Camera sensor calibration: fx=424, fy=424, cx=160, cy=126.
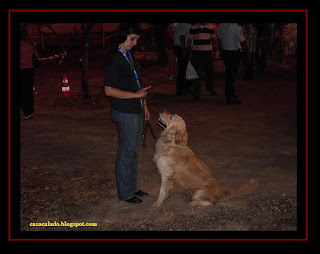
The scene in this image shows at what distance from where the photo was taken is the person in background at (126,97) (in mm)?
4672

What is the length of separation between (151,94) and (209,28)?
105 inches

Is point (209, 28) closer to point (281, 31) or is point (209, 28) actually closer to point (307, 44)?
point (307, 44)

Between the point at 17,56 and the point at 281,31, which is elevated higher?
the point at 281,31

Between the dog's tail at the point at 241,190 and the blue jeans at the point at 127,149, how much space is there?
1.12m

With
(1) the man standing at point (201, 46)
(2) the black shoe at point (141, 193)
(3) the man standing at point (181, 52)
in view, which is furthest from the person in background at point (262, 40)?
(2) the black shoe at point (141, 193)

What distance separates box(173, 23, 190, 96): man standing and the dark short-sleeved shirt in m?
6.72

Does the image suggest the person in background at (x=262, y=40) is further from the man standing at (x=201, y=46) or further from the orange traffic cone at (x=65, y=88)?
the orange traffic cone at (x=65, y=88)

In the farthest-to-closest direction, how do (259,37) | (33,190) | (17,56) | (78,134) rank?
(259,37)
(17,56)
(78,134)
(33,190)

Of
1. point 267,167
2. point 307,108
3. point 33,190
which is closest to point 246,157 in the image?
point 267,167

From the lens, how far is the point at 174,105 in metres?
10.8

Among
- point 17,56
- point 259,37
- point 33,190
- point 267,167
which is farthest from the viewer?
point 259,37

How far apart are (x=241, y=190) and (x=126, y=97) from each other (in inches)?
74.1

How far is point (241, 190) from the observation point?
5.29 m
